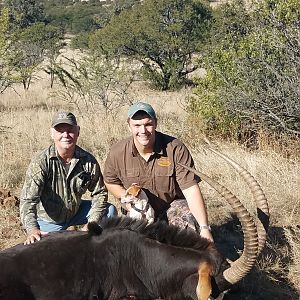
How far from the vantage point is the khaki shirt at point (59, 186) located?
16.0 feet

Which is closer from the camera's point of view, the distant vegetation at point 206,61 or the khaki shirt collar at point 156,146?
the khaki shirt collar at point 156,146

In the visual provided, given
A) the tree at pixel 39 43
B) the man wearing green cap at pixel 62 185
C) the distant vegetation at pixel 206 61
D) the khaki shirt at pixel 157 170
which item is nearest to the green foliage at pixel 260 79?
the distant vegetation at pixel 206 61

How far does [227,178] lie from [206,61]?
12.9 feet

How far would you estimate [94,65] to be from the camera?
46.8 feet

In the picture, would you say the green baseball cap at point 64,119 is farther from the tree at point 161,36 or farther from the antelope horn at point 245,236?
the tree at point 161,36

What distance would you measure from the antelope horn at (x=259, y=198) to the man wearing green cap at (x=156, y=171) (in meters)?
1.09

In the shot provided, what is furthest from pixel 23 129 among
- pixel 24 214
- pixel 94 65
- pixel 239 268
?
pixel 239 268

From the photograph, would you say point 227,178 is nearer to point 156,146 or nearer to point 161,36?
point 156,146

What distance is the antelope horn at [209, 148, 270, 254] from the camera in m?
3.62

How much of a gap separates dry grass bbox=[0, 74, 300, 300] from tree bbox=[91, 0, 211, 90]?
35.2ft

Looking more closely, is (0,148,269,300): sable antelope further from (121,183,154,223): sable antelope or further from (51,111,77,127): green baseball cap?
(51,111,77,127): green baseball cap

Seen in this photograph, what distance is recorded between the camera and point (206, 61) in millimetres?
10680

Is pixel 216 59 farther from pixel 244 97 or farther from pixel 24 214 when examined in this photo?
pixel 24 214

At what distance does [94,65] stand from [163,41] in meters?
10.2
